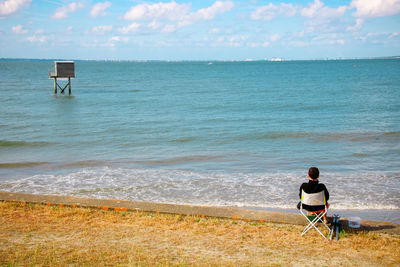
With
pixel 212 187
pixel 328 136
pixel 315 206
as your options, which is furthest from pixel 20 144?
pixel 315 206

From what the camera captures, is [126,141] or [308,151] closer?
[308,151]

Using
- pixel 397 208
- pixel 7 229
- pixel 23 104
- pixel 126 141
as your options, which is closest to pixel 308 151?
pixel 397 208

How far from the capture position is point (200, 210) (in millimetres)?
8062

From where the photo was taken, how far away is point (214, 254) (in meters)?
6.07

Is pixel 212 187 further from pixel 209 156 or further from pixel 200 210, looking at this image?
pixel 209 156

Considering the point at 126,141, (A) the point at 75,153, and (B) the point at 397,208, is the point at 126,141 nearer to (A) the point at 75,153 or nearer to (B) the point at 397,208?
(A) the point at 75,153

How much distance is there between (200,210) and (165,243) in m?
1.67

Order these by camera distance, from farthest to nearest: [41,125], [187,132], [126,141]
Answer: [41,125]
[187,132]
[126,141]

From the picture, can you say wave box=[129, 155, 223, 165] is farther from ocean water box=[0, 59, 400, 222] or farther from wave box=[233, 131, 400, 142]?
wave box=[233, 131, 400, 142]

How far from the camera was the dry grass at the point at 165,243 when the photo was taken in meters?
5.82

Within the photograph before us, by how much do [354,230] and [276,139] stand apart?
1221cm

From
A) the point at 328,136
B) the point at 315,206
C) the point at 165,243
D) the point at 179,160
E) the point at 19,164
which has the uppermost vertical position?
the point at 315,206

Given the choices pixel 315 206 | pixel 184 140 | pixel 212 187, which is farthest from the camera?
pixel 184 140

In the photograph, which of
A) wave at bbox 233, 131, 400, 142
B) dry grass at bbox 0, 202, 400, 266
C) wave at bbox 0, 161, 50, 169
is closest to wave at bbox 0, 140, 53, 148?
wave at bbox 0, 161, 50, 169
